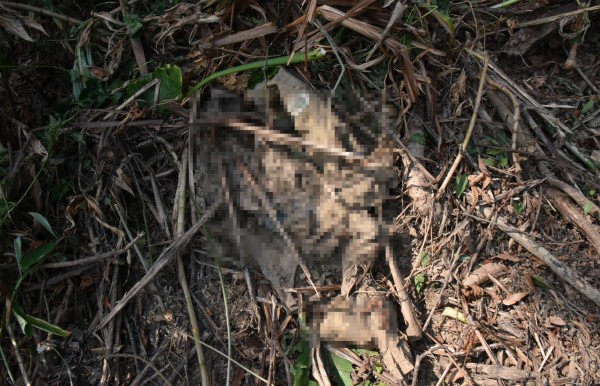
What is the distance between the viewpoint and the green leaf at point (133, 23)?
191cm

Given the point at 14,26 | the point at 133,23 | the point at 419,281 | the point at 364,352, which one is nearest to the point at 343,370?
the point at 364,352

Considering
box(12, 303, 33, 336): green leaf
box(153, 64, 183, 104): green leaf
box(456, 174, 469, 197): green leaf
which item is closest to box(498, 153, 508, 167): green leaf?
box(456, 174, 469, 197): green leaf

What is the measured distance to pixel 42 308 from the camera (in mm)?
1767

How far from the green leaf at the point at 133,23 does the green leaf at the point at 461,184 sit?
1218 millimetres

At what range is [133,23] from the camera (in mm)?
1913

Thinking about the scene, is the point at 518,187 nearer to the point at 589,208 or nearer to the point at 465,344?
the point at 589,208

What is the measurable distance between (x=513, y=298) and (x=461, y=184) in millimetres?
394

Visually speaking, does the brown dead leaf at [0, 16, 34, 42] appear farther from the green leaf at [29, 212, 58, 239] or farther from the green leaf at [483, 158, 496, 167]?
the green leaf at [483, 158, 496, 167]

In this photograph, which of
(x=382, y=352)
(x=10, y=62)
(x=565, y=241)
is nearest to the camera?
(x=382, y=352)

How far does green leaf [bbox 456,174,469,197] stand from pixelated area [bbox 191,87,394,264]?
22cm

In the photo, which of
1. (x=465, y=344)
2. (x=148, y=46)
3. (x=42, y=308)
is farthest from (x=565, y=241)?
(x=42, y=308)

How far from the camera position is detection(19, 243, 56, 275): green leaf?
1.72m

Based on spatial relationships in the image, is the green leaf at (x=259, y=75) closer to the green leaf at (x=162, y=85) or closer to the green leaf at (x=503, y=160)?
the green leaf at (x=162, y=85)

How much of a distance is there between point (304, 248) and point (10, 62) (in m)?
1.26
